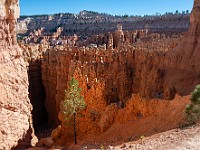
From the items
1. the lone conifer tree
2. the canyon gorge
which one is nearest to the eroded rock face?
the canyon gorge

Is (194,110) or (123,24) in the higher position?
(123,24)

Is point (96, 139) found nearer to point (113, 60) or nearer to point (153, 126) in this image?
point (153, 126)

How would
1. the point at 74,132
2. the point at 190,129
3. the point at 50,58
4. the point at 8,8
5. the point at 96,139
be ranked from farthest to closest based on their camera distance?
1. the point at 50,58
2. the point at 74,132
3. the point at 96,139
4. the point at 8,8
5. the point at 190,129

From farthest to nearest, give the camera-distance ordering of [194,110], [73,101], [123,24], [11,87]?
[123,24] < [73,101] < [11,87] < [194,110]

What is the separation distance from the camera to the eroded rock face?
15.8 meters

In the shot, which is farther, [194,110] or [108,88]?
[108,88]

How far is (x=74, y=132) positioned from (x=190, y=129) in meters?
10.4

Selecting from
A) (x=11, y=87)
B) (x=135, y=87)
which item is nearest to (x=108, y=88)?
(x=135, y=87)

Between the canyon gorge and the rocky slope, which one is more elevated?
the rocky slope

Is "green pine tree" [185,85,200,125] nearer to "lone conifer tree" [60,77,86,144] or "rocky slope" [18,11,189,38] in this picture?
"lone conifer tree" [60,77,86,144]

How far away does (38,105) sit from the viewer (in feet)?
103

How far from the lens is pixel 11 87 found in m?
16.6

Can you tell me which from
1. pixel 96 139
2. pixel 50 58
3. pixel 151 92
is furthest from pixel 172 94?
pixel 50 58

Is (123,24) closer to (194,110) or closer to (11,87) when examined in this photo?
(11,87)
